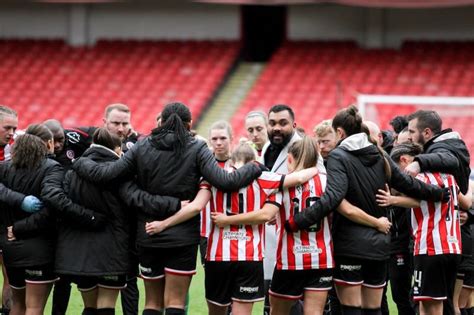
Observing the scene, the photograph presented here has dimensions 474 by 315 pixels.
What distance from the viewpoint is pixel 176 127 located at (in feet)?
22.7

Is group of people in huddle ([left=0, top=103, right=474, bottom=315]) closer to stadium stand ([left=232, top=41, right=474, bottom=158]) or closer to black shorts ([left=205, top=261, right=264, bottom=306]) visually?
black shorts ([left=205, top=261, right=264, bottom=306])

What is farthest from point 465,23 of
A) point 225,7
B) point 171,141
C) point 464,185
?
point 171,141

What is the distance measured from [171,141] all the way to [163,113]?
26cm

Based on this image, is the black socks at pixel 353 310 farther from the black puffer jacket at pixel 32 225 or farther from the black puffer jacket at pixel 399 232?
the black puffer jacket at pixel 32 225

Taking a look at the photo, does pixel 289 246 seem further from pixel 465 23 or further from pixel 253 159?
pixel 465 23

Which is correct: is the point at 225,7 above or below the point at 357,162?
above

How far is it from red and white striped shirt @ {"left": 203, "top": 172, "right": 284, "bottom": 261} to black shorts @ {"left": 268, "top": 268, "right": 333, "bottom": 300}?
0.85 feet

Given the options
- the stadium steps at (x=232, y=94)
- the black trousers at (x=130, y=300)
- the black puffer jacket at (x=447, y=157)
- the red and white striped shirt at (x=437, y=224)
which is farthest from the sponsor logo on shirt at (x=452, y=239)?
the stadium steps at (x=232, y=94)

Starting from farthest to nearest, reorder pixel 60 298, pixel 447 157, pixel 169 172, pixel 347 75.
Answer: pixel 347 75
pixel 60 298
pixel 447 157
pixel 169 172

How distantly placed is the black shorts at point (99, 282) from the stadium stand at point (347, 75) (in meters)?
11.5

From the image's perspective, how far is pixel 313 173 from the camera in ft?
23.2

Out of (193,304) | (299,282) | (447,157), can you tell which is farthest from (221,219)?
(193,304)

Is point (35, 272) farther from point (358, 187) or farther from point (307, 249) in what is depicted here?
point (358, 187)

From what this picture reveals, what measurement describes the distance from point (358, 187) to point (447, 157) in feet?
2.78
